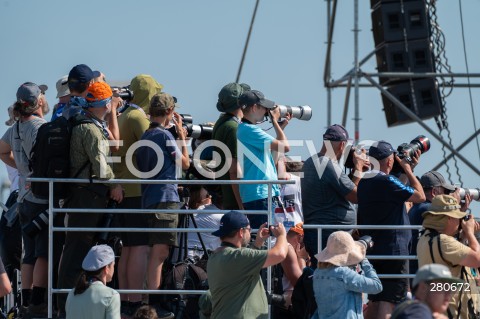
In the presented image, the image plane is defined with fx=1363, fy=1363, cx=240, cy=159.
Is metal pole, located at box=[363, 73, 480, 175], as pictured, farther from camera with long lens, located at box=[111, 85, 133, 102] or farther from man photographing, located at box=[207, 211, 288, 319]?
man photographing, located at box=[207, 211, 288, 319]

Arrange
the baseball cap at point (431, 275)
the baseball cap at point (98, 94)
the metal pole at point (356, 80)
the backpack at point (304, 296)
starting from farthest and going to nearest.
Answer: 1. the metal pole at point (356, 80)
2. the baseball cap at point (98, 94)
3. the backpack at point (304, 296)
4. the baseball cap at point (431, 275)

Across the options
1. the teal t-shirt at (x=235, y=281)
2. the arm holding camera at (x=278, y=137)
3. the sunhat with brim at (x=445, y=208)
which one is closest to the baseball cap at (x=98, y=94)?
the arm holding camera at (x=278, y=137)

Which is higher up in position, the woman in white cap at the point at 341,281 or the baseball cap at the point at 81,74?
the baseball cap at the point at 81,74

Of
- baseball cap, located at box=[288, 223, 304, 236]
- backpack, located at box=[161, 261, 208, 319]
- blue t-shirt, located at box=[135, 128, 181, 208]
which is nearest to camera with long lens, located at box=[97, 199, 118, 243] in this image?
blue t-shirt, located at box=[135, 128, 181, 208]

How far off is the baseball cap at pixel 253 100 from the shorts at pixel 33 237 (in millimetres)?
1901

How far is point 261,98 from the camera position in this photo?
11.7 m

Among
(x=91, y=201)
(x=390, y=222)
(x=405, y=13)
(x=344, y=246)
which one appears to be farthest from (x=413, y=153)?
(x=405, y=13)

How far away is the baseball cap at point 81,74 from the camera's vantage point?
11383 millimetres

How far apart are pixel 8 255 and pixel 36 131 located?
5.62 feet

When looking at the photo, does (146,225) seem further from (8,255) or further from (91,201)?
(8,255)

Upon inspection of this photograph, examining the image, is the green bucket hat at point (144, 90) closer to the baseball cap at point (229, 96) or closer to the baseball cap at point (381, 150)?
the baseball cap at point (229, 96)

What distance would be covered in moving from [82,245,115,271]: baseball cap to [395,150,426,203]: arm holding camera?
274 cm

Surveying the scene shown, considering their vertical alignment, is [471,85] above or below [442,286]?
above

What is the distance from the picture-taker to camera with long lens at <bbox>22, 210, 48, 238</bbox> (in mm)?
Answer: 11312
